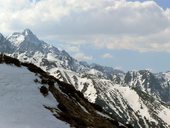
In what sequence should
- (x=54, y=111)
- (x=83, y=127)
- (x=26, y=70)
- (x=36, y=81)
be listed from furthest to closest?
1. (x=26, y=70)
2. (x=36, y=81)
3. (x=54, y=111)
4. (x=83, y=127)

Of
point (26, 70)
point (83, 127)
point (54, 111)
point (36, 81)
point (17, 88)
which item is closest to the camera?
point (83, 127)

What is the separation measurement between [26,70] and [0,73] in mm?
6168

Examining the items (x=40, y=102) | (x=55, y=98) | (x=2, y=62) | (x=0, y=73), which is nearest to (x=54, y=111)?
(x=40, y=102)

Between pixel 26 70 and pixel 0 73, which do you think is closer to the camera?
pixel 0 73

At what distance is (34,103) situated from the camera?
56625 mm

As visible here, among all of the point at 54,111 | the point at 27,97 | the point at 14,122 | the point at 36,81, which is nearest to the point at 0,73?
the point at 36,81

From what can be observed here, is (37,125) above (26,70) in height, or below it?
below

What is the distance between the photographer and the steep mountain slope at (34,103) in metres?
50.2

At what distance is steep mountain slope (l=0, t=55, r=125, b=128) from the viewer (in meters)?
50.2

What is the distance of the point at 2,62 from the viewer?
72.7 m

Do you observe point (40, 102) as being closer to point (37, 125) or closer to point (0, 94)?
point (0, 94)

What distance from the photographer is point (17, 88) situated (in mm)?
61406

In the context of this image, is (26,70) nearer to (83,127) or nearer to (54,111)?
(54,111)

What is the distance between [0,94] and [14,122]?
34.8ft
